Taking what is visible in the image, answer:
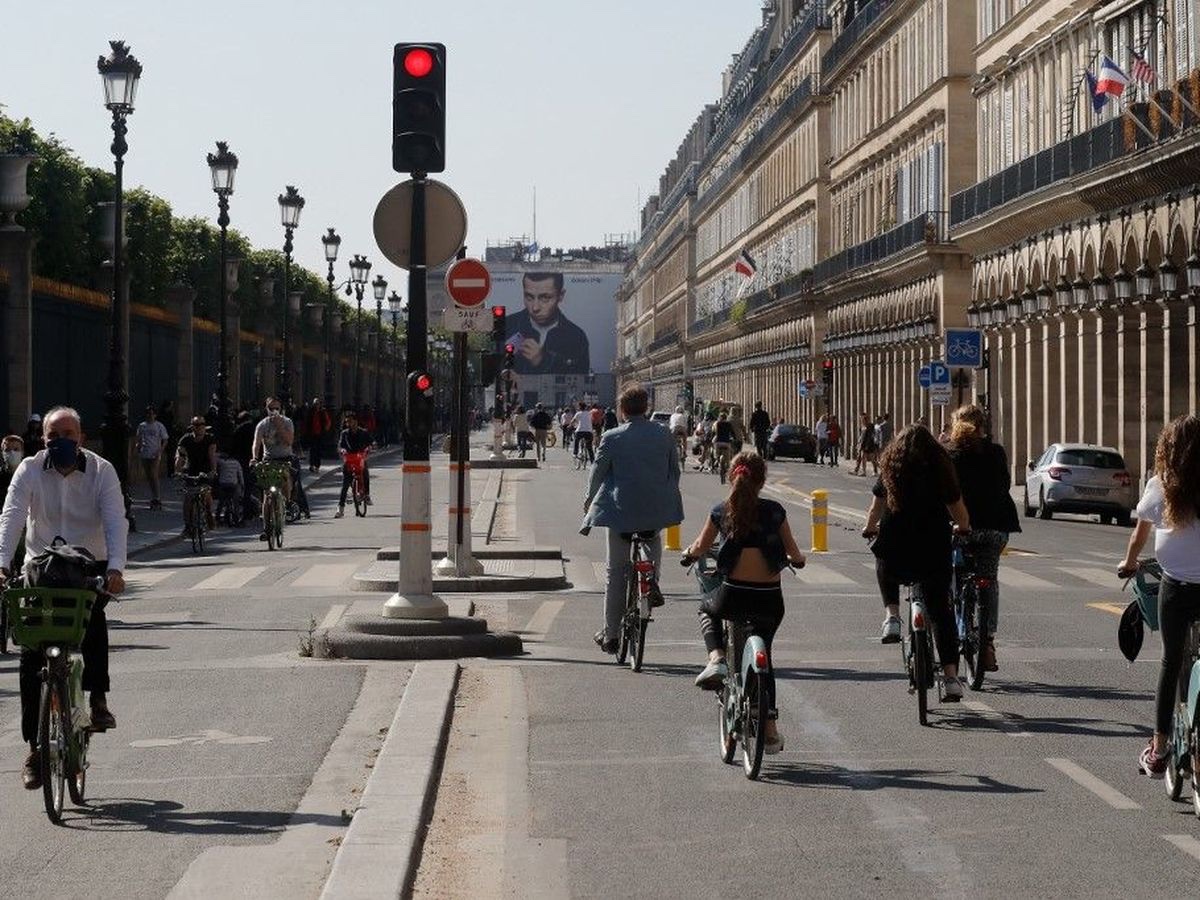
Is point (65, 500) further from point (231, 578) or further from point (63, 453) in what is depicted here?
point (231, 578)

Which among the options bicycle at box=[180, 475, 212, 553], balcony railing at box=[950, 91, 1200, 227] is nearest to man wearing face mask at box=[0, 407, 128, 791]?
bicycle at box=[180, 475, 212, 553]

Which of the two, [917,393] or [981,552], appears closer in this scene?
[981,552]

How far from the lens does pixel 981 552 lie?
47.4 ft

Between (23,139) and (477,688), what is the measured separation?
113ft

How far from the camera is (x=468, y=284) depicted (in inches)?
888

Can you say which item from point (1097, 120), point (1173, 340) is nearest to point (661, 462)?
point (1173, 340)

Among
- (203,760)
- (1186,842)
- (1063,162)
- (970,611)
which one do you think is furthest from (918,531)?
(1063,162)

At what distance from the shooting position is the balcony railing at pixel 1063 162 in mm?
48406

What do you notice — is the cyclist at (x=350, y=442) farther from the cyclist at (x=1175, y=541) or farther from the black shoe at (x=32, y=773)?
the cyclist at (x=1175, y=541)

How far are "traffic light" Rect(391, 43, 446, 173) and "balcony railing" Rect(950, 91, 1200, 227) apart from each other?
30.7 m

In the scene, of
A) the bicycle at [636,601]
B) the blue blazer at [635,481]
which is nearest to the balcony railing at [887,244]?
the bicycle at [636,601]

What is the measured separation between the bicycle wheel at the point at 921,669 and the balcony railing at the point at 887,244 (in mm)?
60598

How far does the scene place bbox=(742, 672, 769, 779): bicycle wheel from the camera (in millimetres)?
10641

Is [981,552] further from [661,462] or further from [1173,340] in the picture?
[1173,340]
